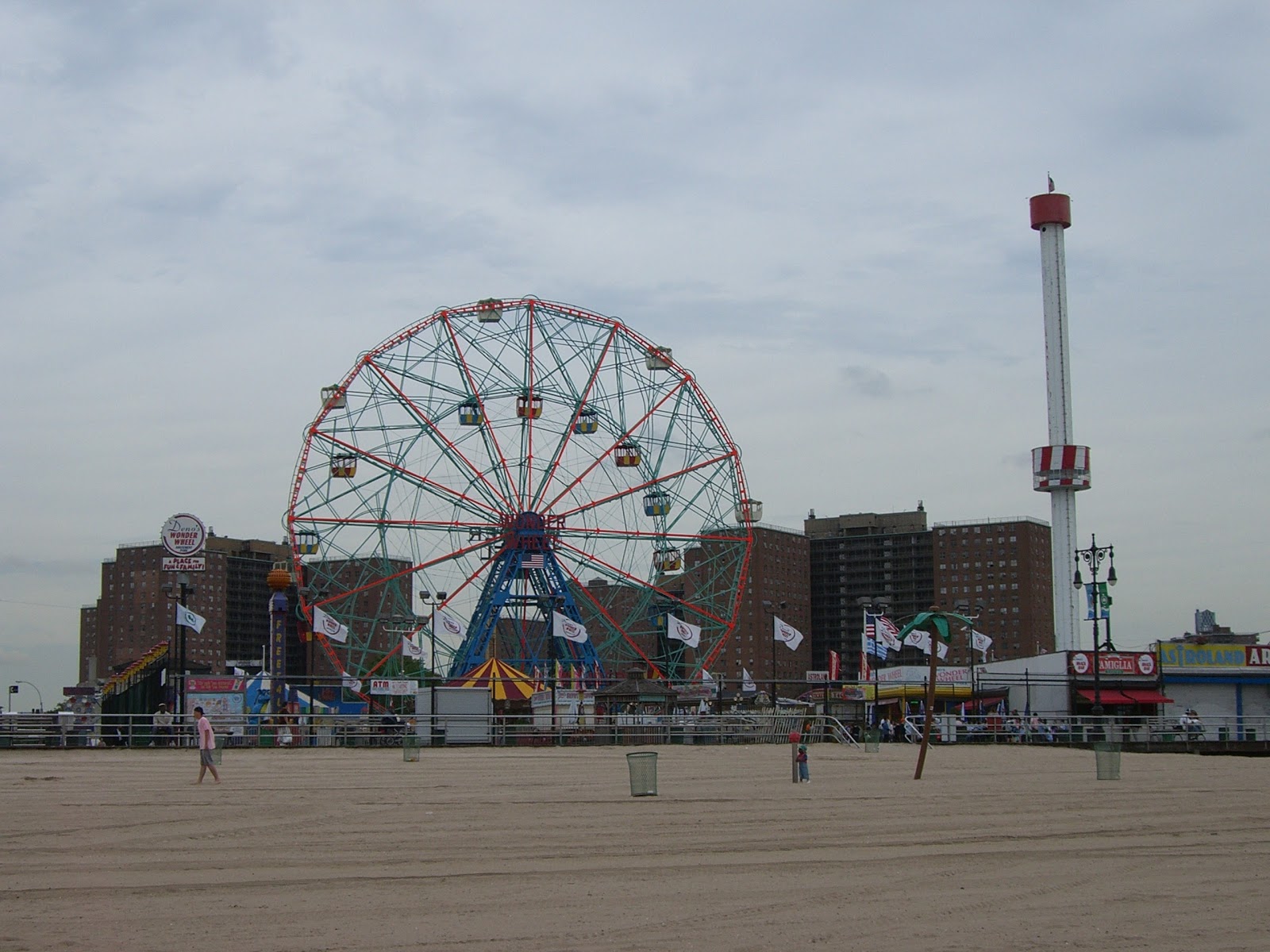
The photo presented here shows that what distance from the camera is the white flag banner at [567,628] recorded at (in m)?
51.7

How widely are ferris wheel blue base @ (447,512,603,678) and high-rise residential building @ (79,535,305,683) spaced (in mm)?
126934

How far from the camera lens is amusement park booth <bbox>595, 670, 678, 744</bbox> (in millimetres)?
42938

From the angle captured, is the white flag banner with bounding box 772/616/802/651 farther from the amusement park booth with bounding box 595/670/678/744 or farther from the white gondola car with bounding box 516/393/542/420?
the white gondola car with bounding box 516/393/542/420

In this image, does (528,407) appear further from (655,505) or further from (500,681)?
(500,681)

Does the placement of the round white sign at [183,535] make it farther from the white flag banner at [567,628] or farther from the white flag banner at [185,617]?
the white flag banner at [567,628]

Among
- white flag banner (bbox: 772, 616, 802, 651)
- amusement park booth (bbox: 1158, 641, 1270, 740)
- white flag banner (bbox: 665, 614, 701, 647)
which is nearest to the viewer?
white flag banner (bbox: 665, 614, 701, 647)

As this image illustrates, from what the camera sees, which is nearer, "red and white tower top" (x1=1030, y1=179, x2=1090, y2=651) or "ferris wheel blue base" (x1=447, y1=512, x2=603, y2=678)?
"ferris wheel blue base" (x1=447, y1=512, x2=603, y2=678)

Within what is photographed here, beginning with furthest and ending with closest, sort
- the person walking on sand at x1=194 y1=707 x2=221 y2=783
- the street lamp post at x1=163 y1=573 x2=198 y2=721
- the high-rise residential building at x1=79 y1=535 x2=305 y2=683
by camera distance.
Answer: the high-rise residential building at x1=79 y1=535 x2=305 y2=683 < the street lamp post at x1=163 y1=573 x2=198 y2=721 < the person walking on sand at x1=194 y1=707 x2=221 y2=783

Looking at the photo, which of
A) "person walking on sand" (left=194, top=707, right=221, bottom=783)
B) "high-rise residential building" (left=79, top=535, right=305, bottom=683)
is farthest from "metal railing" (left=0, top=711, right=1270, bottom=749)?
"high-rise residential building" (left=79, top=535, right=305, bottom=683)

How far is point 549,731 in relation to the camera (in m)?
41.6

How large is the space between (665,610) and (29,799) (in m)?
35.6

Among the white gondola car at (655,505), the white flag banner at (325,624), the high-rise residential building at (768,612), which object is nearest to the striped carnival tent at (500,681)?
the white flag banner at (325,624)

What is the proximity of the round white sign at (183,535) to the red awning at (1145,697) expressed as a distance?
35.5 meters

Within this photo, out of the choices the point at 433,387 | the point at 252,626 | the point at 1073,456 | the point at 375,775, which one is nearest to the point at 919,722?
the point at 433,387
